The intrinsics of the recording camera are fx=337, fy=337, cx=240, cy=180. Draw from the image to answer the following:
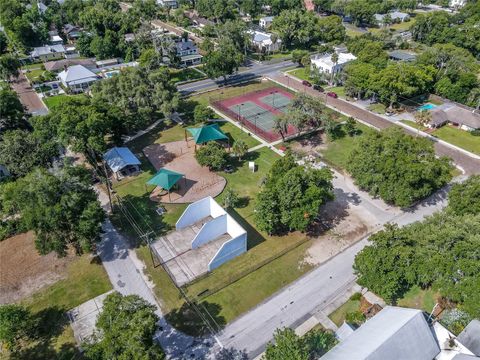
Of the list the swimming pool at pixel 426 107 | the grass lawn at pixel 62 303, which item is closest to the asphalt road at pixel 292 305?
the grass lawn at pixel 62 303

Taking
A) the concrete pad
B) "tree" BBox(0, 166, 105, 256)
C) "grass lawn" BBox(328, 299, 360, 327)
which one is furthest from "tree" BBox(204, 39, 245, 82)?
"grass lawn" BBox(328, 299, 360, 327)

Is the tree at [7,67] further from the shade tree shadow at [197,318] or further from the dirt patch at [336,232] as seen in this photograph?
the dirt patch at [336,232]

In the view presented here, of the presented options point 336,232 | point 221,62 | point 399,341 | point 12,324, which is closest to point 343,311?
point 399,341

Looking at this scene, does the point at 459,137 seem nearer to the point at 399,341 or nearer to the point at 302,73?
the point at 302,73

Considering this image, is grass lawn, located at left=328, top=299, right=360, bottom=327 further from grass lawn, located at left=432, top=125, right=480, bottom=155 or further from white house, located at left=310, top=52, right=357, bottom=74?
white house, located at left=310, top=52, right=357, bottom=74

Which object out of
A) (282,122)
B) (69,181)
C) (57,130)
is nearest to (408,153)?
(282,122)

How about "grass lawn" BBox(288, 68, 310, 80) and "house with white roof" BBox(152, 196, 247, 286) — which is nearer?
"house with white roof" BBox(152, 196, 247, 286)
